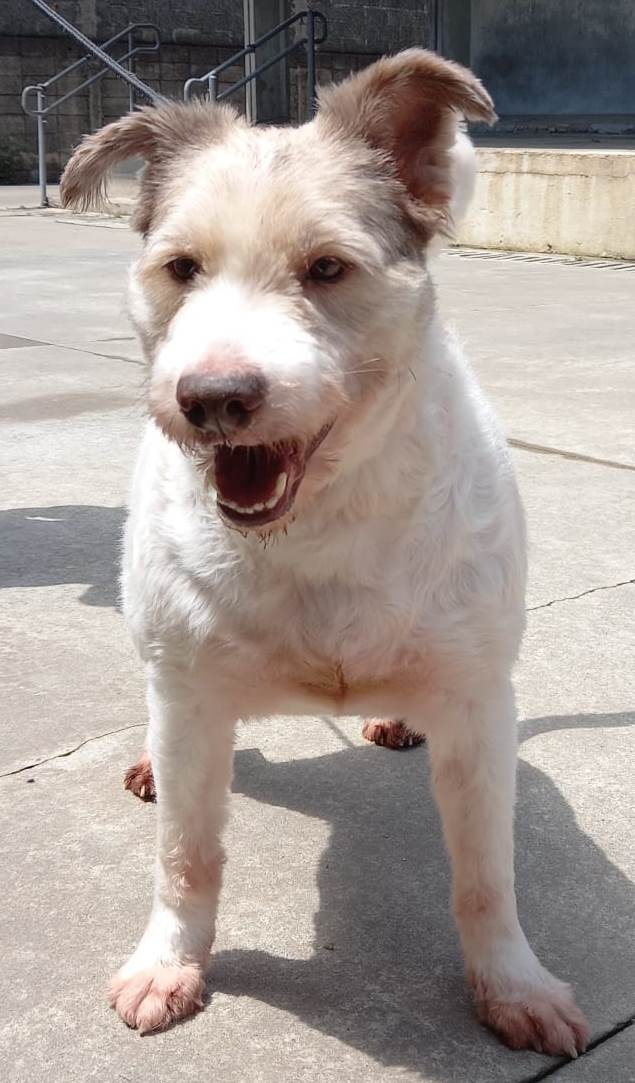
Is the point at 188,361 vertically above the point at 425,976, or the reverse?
the point at 188,361

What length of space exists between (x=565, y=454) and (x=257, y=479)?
12.6 ft

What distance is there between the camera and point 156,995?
233cm

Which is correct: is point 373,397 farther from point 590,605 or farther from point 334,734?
point 590,605

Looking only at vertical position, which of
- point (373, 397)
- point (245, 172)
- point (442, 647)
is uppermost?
point (245, 172)

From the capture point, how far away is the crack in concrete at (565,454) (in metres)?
5.55

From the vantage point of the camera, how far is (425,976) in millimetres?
2479

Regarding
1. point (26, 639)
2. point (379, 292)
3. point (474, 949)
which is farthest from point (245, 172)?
point (26, 639)

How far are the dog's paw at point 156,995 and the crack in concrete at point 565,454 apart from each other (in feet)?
11.8

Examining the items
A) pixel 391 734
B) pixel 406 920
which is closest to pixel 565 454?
pixel 391 734

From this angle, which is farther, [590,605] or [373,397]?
[590,605]

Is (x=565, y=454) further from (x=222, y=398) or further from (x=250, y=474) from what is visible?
(x=222, y=398)

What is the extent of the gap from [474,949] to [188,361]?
119 cm

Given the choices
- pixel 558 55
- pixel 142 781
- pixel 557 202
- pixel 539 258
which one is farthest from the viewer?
pixel 558 55

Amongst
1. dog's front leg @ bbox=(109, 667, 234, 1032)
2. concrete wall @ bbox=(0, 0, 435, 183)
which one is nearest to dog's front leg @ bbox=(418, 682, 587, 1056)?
dog's front leg @ bbox=(109, 667, 234, 1032)
